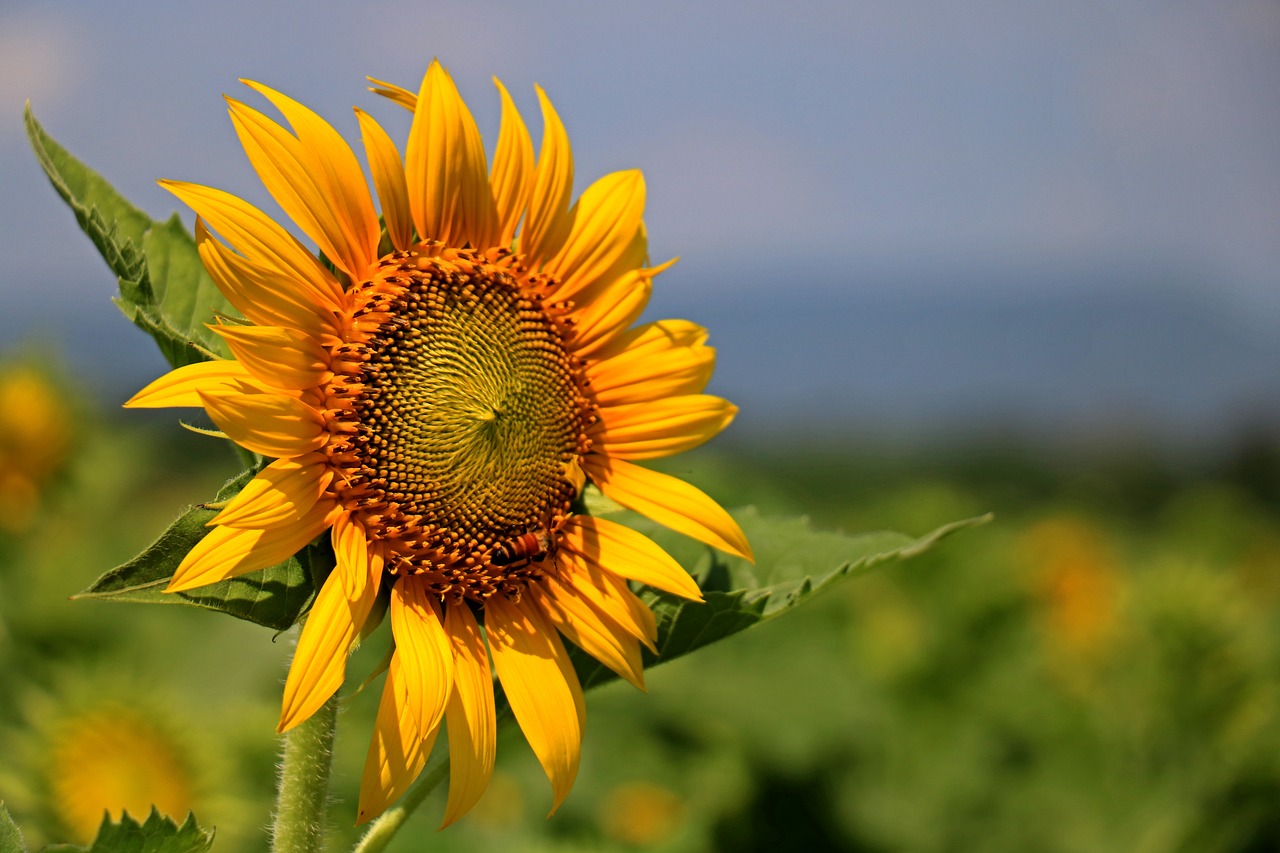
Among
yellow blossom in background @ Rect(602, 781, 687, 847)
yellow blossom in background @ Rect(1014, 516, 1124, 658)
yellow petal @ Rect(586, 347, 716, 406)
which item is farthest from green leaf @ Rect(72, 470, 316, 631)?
yellow blossom in background @ Rect(1014, 516, 1124, 658)

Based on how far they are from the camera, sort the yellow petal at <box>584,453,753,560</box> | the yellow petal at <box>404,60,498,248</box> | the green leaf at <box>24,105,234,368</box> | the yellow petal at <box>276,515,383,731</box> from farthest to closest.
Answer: the yellow petal at <box>584,453,753,560</box> → the yellow petal at <box>404,60,498,248</box> → the green leaf at <box>24,105,234,368</box> → the yellow petal at <box>276,515,383,731</box>

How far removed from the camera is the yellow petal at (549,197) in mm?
1664

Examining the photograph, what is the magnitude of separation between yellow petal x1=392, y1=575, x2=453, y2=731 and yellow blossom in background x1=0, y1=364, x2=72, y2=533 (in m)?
3.30

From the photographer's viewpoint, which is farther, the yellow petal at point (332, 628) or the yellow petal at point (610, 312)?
the yellow petal at point (610, 312)

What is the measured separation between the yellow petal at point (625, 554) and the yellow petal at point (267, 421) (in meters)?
0.42

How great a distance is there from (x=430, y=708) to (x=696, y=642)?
17.5 inches

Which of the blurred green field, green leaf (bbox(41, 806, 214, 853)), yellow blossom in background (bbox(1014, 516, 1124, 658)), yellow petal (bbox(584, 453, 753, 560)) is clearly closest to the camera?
green leaf (bbox(41, 806, 214, 853))

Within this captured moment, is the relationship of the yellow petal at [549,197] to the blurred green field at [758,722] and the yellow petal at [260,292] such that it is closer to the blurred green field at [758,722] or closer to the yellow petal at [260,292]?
the yellow petal at [260,292]

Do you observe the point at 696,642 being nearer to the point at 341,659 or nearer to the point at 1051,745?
the point at 341,659

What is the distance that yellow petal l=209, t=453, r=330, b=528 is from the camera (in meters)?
1.30

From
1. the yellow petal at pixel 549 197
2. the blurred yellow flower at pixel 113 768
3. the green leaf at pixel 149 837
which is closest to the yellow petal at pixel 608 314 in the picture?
the yellow petal at pixel 549 197

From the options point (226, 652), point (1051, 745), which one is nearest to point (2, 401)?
point (226, 652)

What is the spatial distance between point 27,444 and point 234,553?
133 inches

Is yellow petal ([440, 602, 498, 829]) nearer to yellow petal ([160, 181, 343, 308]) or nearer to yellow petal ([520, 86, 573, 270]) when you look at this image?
yellow petal ([160, 181, 343, 308])
